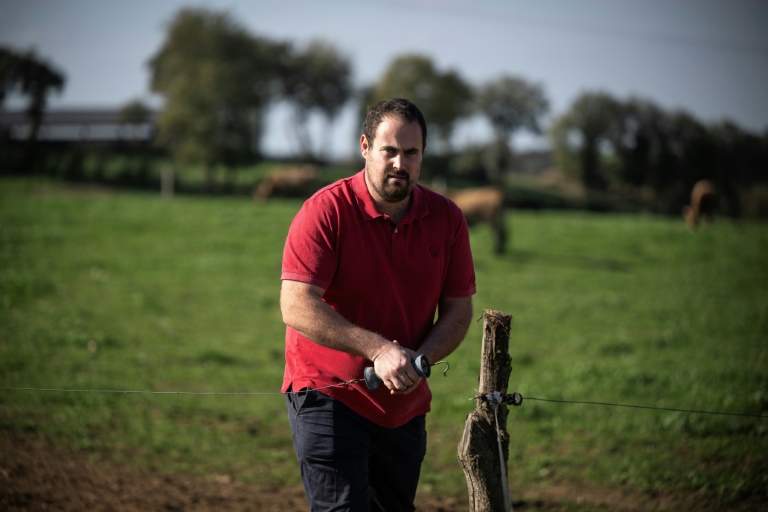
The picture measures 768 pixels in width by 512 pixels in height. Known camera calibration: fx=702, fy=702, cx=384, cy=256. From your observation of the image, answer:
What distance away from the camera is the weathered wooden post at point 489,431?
3.46 meters

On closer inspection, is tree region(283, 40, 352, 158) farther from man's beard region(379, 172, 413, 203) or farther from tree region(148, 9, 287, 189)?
man's beard region(379, 172, 413, 203)

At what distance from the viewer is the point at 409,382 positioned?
10.4ft

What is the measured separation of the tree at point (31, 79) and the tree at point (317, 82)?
26.6 m

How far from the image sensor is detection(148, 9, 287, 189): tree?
4581 cm

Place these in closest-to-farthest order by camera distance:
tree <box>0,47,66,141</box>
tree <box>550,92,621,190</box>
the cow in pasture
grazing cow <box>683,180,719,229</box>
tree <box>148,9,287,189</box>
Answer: grazing cow <box>683,180,719,229</box>
the cow in pasture
tree <box>0,47,66,141</box>
tree <box>148,9,287,189</box>
tree <box>550,92,621,190</box>

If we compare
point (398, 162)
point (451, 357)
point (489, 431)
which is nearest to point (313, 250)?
point (398, 162)

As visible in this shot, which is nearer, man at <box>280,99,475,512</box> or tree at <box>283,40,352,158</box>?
man at <box>280,99,475,512</box>

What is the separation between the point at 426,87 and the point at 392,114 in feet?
218

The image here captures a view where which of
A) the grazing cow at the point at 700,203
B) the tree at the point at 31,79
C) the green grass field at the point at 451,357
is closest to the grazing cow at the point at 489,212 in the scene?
the green grass field at the point at 451,357

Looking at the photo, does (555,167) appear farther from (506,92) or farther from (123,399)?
(123,399)

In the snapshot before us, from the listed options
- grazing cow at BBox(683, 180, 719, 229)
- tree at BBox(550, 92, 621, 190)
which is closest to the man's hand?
grazing cow at BBox(683, 180, 719, 229)

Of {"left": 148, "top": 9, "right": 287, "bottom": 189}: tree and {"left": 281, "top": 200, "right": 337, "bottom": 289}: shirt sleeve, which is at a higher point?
{"left": 148, "top": 9, "right": 287, "bottom": 189}: tree

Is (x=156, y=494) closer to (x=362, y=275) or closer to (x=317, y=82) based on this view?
(x=362, y=275)

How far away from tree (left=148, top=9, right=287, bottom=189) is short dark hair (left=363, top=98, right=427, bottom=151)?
41.9m
